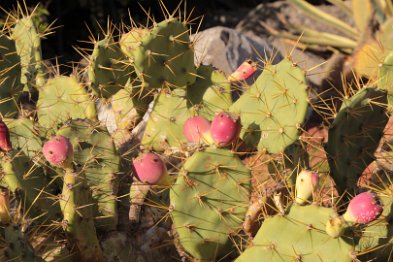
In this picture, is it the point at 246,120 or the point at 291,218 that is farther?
the point at 246,120

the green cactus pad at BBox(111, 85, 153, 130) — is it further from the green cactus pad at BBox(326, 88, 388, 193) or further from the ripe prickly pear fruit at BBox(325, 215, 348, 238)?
the ripe prickly pear fruit at BBox(325, 215, 348, 238)

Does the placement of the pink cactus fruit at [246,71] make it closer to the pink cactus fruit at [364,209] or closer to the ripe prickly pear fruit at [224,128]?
the ripe prickly pear fruit at [224,128]

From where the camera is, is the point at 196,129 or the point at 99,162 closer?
the point at 196,129

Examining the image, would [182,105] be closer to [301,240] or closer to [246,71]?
[246,71]

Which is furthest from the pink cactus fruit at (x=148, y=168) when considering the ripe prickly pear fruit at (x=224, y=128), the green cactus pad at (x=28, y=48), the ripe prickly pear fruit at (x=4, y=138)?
the green cactus pad at (x=28, y=48)

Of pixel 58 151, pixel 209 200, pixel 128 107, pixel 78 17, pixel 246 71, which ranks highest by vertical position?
pixel 58 151

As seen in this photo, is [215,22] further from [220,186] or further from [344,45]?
[220,186]

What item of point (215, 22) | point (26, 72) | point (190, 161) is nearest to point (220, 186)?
point (190, 161)

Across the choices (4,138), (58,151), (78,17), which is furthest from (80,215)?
(78,17)
